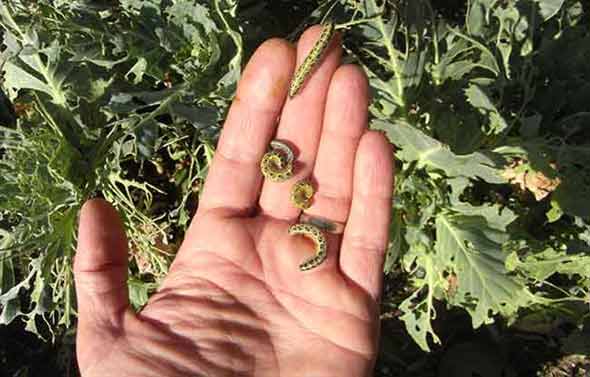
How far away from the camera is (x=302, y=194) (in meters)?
2.28

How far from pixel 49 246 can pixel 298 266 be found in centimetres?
96

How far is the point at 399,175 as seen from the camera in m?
2.57

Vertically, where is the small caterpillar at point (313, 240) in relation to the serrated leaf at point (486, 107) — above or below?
below

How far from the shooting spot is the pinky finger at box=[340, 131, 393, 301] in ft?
7.22

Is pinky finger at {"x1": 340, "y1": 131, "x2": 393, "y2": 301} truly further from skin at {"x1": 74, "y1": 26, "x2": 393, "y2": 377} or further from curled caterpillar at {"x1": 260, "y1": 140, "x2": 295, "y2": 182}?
curled caterpillar at {"x1": 260, "y1": 140, "x2": 295, "y2": 182}

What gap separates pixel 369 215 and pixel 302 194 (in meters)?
0.22

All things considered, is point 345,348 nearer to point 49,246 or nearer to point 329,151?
point 329,151

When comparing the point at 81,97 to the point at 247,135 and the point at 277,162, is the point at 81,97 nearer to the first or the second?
the point at 247,135

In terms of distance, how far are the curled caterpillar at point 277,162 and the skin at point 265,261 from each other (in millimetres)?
33

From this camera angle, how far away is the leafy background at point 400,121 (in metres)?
2.45

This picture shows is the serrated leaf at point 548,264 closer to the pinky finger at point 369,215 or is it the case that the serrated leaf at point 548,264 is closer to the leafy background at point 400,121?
the leafy background at point 400,121

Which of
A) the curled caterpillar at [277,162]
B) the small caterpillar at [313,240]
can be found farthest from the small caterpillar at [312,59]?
the small caterpillar at [313,240]

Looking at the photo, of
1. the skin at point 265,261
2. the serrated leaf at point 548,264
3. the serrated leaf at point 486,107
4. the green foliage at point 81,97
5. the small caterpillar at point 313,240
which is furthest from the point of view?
the serrated leaf at point 548,264

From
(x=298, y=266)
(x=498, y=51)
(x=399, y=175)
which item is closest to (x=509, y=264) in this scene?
(x=399, y=175)
